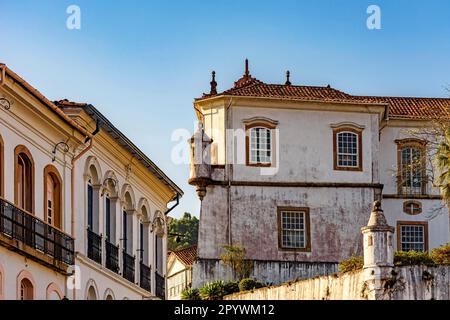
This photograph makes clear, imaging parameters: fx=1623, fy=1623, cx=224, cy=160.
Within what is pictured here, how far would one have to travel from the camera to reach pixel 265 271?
63.0 meters

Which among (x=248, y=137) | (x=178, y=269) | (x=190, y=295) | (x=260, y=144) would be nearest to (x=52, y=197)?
(x=190, y=295)

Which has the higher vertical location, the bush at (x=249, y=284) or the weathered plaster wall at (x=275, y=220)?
the weathered plaster wall at (x=275, y=220)

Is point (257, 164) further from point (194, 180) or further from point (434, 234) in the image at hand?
point (434, 234)

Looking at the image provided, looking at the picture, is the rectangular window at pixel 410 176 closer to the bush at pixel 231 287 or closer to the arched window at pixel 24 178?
the bush at pixel 231 287

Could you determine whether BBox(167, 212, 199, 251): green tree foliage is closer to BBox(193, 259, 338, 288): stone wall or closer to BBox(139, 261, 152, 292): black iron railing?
BBox(193, 259, 338, 288): stone wall

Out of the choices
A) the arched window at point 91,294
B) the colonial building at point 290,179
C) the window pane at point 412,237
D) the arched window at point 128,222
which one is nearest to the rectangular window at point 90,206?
the arched window at point 91,294

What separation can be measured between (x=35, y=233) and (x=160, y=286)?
17.3 metres

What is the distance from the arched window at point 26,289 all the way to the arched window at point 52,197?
2654 millimetres

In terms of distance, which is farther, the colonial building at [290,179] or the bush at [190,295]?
the colonial building at [290,179]

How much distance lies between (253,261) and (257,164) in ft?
13.7

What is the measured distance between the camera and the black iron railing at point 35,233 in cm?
3778

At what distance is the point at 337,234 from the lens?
65.0 metres

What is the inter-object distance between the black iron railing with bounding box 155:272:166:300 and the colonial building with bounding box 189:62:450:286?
5451mm

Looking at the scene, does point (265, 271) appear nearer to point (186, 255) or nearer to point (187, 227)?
point (186, 255)
